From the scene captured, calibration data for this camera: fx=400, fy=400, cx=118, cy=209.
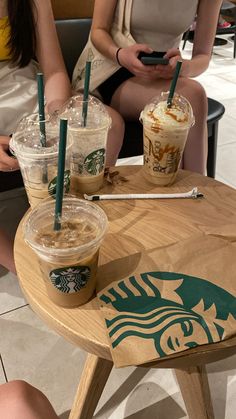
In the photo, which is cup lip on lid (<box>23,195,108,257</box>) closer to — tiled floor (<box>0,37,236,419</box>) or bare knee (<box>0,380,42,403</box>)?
bare knee (<box>0,380,42,403</box>)

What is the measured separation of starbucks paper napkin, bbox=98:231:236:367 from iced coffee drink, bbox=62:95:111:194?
286mm

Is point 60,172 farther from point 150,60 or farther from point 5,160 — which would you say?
point 150,60

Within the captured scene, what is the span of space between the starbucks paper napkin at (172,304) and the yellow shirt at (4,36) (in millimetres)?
1076

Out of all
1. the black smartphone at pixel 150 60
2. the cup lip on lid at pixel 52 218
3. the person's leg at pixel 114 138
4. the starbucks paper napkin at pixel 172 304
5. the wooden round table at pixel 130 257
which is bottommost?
the person's leg at pixel 114 138

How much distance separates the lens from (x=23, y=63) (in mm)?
1565

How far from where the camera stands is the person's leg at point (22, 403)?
751 mm

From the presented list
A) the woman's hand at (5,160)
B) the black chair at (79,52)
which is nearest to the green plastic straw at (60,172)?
the woman's hand at (5,160)

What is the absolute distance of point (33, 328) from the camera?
1495 mm

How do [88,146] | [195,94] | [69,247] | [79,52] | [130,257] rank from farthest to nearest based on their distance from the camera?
[79,52] < [195,94] < [88,146] < [130,257] < [69,247]

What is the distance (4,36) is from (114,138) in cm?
56

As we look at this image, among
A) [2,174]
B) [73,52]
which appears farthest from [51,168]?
[73,52]

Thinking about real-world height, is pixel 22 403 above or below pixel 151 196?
below

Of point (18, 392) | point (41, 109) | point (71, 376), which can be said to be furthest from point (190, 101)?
point (18, 392)

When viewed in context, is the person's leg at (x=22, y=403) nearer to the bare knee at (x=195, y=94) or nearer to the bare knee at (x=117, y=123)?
the bare knee at (x=117, y=123)
